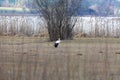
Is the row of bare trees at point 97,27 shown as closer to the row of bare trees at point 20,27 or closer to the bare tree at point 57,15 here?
the row of bare trees at point 20,27

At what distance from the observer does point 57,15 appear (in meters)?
26.4

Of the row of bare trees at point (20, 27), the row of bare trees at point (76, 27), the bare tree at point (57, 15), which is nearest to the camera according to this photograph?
the bare tree at point (57, 15)

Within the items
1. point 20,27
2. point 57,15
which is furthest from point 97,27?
point 20,27

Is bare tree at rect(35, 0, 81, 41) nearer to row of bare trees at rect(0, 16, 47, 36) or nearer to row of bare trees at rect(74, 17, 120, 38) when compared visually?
row of bare trees at rect(0, 16, 47, 36)

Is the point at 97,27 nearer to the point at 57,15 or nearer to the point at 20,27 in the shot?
the point at 57,15

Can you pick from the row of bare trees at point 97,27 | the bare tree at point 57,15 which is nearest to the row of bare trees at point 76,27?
the row of bare trees at point 97,27

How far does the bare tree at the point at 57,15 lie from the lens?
26422mm

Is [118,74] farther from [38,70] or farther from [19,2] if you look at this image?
[19,2]

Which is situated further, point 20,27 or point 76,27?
point 20,27

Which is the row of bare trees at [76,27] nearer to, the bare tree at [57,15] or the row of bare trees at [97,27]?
the row of bare trees at [97,27]

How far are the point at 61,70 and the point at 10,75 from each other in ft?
5.06

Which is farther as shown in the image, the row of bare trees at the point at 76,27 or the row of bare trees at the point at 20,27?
the row of bare trees at the point at 20,27

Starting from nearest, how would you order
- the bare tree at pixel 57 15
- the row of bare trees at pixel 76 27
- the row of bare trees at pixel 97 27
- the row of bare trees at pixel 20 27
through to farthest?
the bare tree at pixel 57 15 → the row of bare trees at pixel 97 27 → the row of bare trees at pixel 76 27 → the row of bare trees at pixel 20 27

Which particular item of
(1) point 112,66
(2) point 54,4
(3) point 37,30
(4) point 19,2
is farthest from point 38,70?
(4) point 19,2
